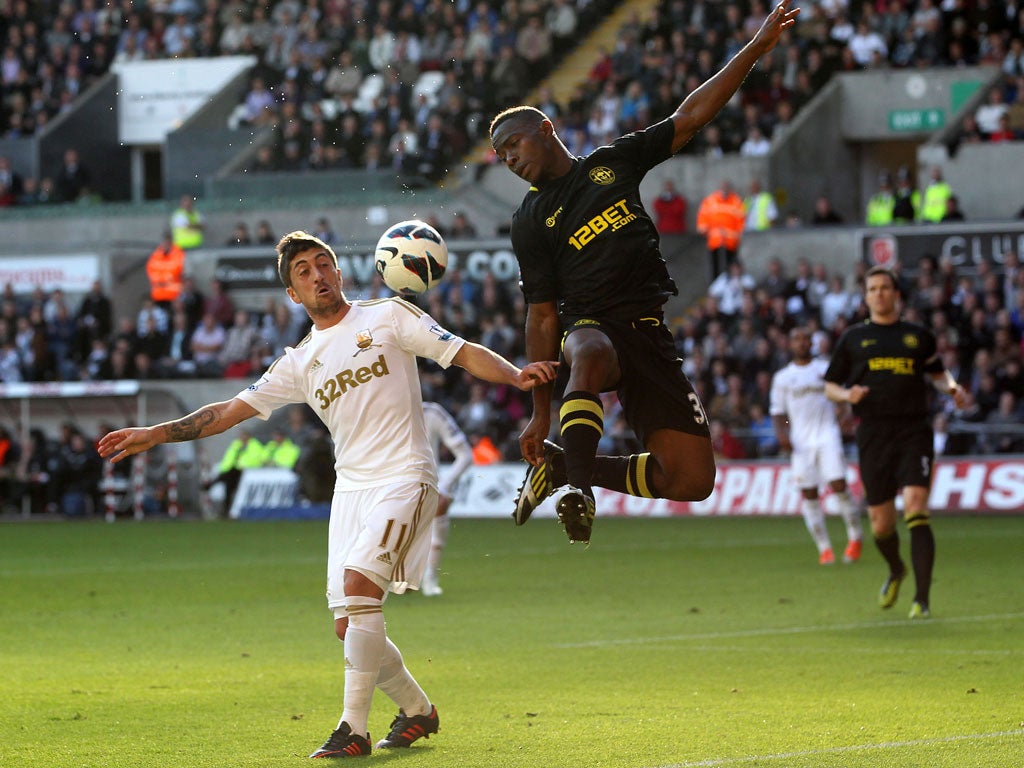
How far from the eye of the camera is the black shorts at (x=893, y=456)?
41.1 feet

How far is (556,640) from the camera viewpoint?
12.0 meters

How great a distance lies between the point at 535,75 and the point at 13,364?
11.3 metres

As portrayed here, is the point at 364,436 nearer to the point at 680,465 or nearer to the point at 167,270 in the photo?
the point at 680,465

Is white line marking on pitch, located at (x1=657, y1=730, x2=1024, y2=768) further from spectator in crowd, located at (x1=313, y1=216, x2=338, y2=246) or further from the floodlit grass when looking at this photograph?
spectator in crowd, located at (x1=313, y1=216, x2=338, y2=246)

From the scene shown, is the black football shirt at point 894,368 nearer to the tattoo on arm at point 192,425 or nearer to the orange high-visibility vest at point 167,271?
the tattoo on arm at point 192,425

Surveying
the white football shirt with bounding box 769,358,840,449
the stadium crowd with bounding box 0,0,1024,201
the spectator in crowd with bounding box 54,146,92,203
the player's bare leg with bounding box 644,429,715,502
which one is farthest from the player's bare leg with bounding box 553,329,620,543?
the spectator in crowd with bounding box 54,146,92,203

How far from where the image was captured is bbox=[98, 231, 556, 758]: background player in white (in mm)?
7750

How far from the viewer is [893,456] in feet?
41.7

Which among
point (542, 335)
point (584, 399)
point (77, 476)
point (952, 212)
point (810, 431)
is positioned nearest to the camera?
point (584, 399)

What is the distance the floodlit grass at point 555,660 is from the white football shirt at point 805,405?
1.27 m

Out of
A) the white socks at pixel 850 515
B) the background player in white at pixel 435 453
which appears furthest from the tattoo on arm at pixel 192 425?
the white socks at pixel 850 515

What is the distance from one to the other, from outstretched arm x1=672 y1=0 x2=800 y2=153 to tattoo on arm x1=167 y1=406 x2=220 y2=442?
246 cm

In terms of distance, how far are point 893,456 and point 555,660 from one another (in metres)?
3.23

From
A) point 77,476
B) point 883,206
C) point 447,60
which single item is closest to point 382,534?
point 883,206
